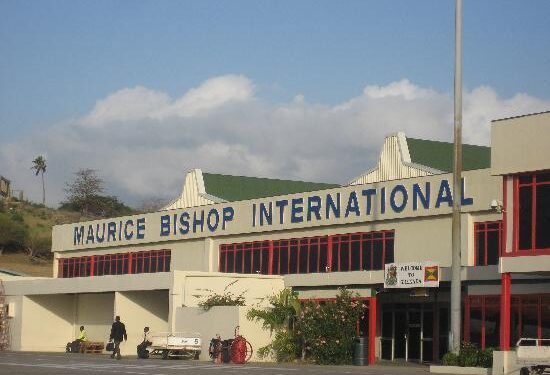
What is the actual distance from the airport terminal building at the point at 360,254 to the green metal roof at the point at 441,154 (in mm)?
99

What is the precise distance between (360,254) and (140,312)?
1177cm

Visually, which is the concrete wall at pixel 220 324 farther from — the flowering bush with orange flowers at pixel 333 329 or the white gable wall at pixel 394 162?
the white gable wall at pixel 394 162

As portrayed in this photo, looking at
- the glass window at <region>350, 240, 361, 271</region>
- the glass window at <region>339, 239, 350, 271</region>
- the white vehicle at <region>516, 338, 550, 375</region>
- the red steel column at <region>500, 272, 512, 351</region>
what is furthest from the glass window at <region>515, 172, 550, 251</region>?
the glass window at <region>339, 239, 350, 271</region>

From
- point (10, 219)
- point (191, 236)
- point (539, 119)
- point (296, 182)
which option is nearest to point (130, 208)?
point (10, 219)

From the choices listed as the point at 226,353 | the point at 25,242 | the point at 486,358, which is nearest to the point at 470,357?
the point at 486,358

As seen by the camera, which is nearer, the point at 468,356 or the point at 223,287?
the point at 468,356

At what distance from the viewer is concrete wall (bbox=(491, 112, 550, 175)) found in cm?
3528

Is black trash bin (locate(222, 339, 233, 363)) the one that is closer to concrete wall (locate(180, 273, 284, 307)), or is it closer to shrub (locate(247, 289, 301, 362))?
shrub (locate(247, 289, 301, 362))

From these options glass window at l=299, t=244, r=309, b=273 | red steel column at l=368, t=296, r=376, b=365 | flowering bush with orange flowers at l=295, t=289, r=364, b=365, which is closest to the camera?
flowering bush with orange flowers at l=295, t=289, r=364, b=365

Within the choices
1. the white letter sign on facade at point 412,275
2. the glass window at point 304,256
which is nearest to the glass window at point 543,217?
the white letter sign on facade at point 412,275

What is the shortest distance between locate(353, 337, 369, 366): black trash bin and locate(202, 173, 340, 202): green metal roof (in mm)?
24568

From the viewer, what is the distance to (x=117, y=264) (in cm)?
6769

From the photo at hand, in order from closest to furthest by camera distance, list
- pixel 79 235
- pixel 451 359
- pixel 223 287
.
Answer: pixel 451 359, pixel 223 287, pixel 79 235

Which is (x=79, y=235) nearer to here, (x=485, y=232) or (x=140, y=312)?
(x=140, y=312)
